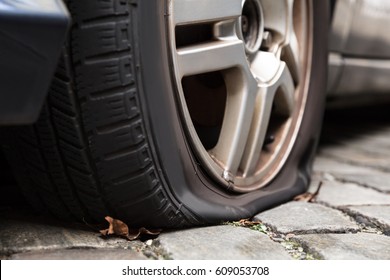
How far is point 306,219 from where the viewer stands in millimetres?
1486

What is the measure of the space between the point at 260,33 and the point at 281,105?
0.25 metres

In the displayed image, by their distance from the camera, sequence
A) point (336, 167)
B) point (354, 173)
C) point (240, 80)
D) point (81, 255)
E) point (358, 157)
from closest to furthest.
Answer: point (81, 255), point (240, 80), point (354, 173), point (336, 167), point (358, 157)

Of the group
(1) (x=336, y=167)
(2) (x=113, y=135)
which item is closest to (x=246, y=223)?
(2) (x=113, y=135)

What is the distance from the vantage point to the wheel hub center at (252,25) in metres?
1.59

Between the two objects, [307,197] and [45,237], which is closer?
[45,237]

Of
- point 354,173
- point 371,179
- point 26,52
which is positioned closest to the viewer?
point 26,52

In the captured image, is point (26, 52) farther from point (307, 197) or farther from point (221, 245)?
point (307, 197)

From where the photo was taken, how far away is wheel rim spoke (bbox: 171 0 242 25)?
128 centimetres

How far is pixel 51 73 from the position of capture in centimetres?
95

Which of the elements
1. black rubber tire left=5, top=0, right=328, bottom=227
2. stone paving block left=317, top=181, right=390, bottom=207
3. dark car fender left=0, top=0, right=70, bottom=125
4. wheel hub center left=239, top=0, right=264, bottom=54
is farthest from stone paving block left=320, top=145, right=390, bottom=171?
dark car fender left=0, top=0, right=70, bottom=125

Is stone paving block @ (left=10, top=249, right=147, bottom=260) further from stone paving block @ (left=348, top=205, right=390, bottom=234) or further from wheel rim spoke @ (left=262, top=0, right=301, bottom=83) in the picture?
A: wheel rim spoke @ (left=262, top=0, right=301, bottom=83)

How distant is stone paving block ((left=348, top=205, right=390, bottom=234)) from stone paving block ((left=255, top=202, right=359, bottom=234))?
0.05m

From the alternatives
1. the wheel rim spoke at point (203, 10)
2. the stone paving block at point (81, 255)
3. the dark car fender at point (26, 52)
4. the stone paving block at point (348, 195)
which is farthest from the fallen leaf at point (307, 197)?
the dark car fender at point (26, 52)

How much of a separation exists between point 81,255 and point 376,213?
85 centimetres
